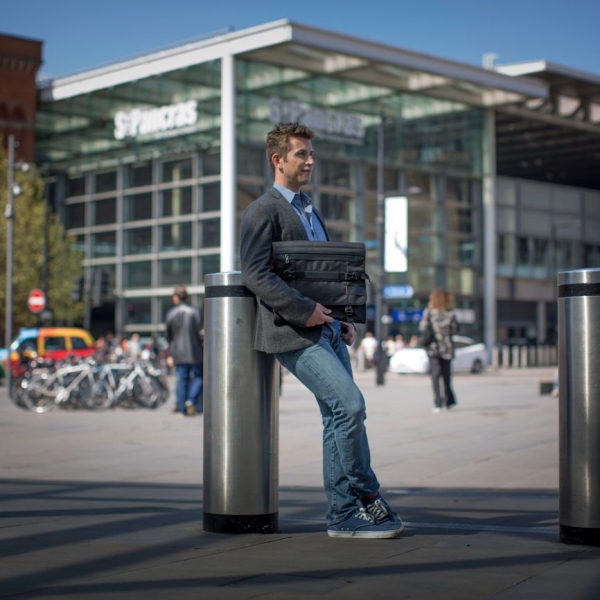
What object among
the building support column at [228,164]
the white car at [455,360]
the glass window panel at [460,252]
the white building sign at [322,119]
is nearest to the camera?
the white car at [455,360]

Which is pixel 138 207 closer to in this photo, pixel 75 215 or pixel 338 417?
pixel 75 215

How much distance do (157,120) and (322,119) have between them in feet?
22.5

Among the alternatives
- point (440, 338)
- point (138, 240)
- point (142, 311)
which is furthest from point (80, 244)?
point (440, 338)

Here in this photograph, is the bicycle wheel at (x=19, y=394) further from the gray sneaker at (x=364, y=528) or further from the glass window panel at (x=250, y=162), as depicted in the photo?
the glass window panel at (x=250, y=162)

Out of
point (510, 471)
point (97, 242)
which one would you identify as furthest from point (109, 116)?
point (510, 471)

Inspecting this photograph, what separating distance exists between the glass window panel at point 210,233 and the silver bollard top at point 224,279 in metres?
40.1

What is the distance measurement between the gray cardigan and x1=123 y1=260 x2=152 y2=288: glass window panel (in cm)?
4472

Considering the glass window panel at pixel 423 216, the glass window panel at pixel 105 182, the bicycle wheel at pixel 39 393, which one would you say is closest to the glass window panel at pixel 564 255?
the glass window panel at pixel 423 216

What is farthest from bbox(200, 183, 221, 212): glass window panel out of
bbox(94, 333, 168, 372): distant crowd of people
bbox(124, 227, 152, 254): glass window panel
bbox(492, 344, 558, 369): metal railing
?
bbox(492, 344, 558, 369): metal railing

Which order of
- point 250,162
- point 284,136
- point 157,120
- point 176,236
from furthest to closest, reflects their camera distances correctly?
1. point 176,236
2. point 157,120
3. point 250,162
4. point 284,136

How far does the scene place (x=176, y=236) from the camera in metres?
48.2

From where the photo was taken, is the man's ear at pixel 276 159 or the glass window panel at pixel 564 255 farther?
the glass window panel at pixel 564 255

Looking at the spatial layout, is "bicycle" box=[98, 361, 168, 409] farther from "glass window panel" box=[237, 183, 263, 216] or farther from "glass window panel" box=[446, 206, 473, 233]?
"glass window panel" box=[446, 206, 473, 233]

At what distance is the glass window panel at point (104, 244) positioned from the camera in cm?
5150
